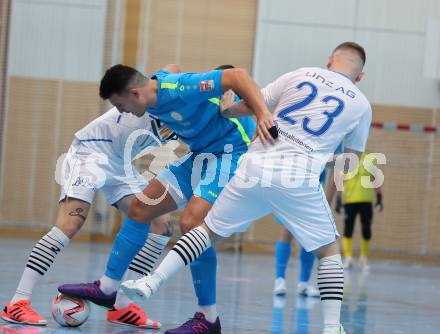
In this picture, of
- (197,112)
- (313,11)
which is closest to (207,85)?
(197,112)

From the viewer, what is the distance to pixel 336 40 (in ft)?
52.7

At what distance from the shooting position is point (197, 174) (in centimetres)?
576

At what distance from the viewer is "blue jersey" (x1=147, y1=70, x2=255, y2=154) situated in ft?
17.1

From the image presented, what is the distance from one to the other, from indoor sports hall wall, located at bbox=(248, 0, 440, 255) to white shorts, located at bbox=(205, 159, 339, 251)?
1102 centimetres

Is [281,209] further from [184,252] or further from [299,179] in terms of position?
[184,252]

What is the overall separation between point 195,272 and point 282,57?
10858 mm

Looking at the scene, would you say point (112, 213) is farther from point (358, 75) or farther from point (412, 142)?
point (358, 75)

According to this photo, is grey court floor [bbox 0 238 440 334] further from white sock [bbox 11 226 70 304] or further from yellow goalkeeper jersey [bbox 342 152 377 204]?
yellow goalkeeper jersey [bbox 342 152 377 204]

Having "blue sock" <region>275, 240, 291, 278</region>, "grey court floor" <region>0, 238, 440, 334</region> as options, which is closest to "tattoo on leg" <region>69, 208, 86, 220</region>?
"grey court floor" <region>0, 238, 440, 334</region>

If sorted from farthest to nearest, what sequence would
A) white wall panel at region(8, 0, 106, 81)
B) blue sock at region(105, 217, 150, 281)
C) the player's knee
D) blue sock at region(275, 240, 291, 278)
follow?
1. white wall panel at region(8, 0, 106, 81)
2. blue sock at region(275, 240, 291, 278)
3. blue sock at region(105, 217, 150, 281)
4. the player's knee

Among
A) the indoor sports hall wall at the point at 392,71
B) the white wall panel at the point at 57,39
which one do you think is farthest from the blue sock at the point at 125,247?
the indoor sports hall wall at the point at 392,71

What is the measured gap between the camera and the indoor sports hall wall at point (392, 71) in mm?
16047

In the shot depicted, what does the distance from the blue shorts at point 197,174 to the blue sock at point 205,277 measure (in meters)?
0.41

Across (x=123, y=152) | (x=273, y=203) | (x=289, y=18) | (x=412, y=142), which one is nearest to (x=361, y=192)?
(x=412, y=142)
